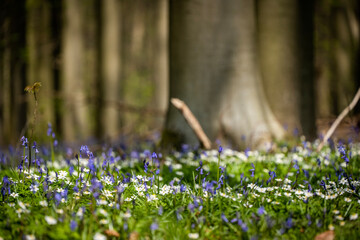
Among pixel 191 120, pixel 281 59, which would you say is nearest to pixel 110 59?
pixel 281 59

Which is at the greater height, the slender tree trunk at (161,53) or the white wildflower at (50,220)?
the slender tree trunk at (161,53)

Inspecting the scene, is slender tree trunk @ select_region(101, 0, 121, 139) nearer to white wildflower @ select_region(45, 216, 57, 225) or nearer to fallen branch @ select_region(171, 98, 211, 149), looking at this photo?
fallen branch @ select_region(171, 98, 211, 149)

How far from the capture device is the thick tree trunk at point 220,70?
15.4 ft

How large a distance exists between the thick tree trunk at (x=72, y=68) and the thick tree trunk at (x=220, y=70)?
7.45 meters

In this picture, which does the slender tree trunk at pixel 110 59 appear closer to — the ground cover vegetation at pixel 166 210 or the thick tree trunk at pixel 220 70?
the thick tree trunk at pixel 220 70

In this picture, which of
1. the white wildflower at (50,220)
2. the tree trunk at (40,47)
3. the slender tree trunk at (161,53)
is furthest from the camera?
the tree trunk at (40,47)

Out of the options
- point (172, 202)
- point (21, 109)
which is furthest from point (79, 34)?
point (172, 202)

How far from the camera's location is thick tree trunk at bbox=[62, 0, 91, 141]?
11.6 metres

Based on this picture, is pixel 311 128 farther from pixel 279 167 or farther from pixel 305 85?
pixel 279 167

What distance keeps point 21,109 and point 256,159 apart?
10391 mm

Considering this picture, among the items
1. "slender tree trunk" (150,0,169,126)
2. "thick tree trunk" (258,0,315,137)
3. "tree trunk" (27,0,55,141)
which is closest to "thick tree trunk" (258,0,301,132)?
"thick tree trunk" (258,0,315,137)

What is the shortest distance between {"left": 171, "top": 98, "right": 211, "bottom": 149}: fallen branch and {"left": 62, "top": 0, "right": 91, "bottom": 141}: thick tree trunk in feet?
25.7

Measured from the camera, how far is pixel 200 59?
4734 millimetres

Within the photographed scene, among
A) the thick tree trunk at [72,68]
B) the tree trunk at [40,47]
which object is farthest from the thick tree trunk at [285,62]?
the tree trunk at [40,47]
